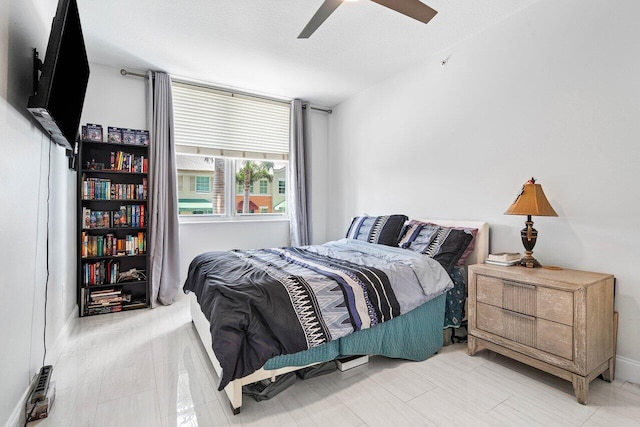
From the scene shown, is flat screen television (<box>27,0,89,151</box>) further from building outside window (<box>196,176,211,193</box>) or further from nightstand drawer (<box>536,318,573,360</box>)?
nightstand drawer (<box>536,318,573,360</box>)

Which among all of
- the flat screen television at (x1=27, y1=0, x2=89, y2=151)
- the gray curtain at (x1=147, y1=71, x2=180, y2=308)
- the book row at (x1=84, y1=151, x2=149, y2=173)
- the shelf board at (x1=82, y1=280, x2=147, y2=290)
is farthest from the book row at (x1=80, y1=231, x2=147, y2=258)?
the flat screen television at (x1=27, y1=0, x2=89, y2=151)

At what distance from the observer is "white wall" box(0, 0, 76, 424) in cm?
132

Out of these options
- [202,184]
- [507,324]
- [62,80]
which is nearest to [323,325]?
[507,324]

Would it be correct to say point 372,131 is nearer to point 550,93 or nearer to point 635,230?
point 550,93

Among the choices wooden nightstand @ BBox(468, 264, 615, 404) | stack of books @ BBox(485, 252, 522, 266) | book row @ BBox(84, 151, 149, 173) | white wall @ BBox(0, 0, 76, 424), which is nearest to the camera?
white wall @ BBox(0, 0, 76, 424)

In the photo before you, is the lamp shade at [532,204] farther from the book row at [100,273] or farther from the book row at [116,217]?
the book row at [100,273]

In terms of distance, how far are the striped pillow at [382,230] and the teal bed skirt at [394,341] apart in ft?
2.62

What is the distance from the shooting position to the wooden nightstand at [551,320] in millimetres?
1706

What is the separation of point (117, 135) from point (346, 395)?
3.38m

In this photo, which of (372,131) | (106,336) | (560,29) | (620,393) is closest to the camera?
(620,393)

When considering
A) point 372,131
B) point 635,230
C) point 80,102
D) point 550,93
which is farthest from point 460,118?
point 80,102

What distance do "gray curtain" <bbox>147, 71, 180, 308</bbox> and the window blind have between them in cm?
22

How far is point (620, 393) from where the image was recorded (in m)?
1.79

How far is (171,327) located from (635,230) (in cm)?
356
